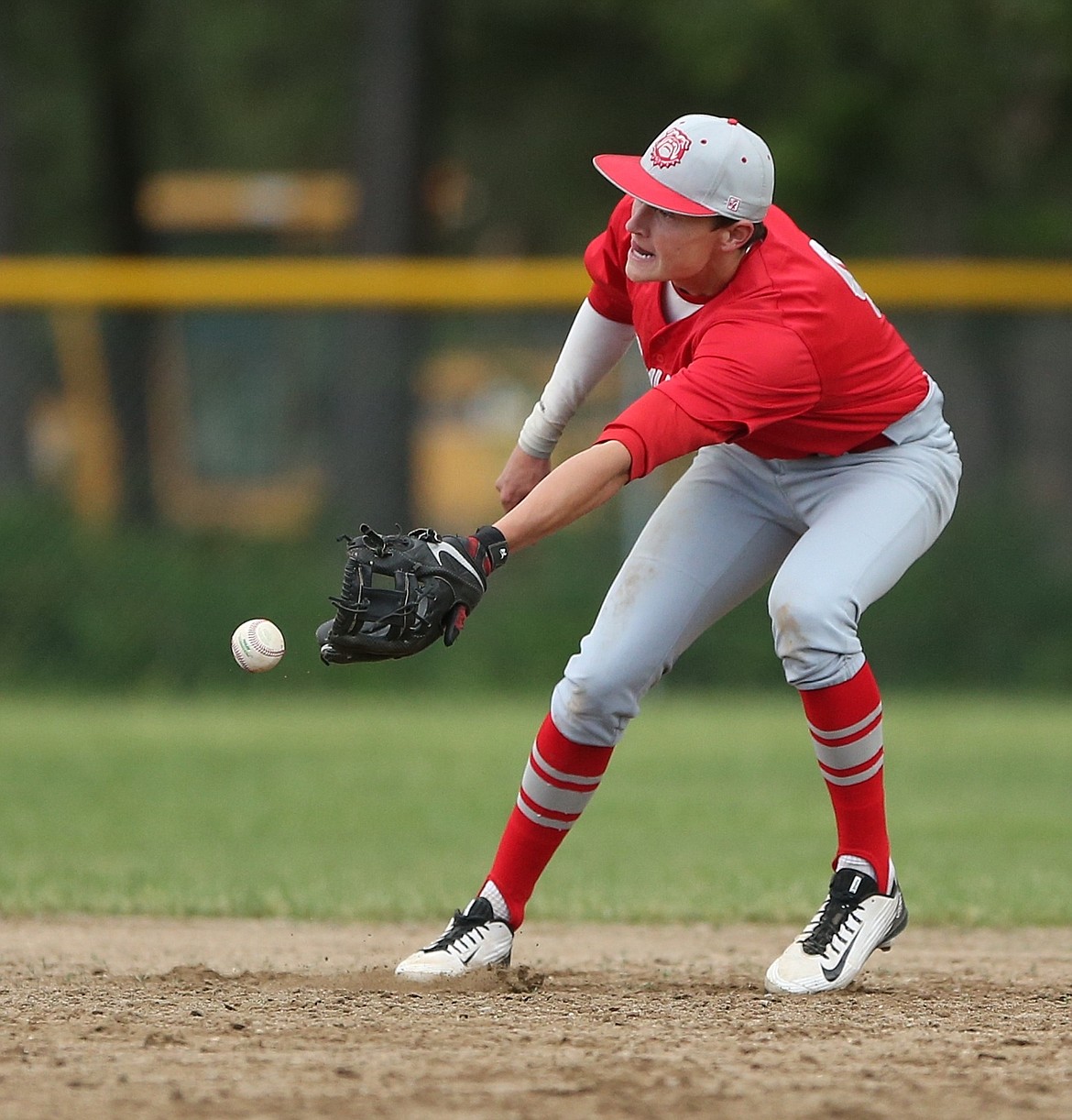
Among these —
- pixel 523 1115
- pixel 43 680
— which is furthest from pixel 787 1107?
pixel 43 680

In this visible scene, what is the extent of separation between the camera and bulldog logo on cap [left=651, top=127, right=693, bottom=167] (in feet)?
14.6

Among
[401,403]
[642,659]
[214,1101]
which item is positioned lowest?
[214,1101]

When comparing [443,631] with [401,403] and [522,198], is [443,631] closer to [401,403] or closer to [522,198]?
[401,403]

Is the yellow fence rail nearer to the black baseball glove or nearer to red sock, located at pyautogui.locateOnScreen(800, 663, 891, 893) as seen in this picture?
red sock, located at pyautogui.locateOnScreen(800, 663, 891, 893)

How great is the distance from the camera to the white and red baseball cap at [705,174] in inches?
174

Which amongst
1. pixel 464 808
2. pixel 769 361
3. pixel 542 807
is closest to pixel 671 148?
pixel 769 361

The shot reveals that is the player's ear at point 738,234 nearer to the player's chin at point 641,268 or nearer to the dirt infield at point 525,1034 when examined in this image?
the player's chin at point 641,268

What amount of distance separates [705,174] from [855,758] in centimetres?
146

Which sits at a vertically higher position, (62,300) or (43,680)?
(62,300)

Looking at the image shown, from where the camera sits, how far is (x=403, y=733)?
10.9 metres

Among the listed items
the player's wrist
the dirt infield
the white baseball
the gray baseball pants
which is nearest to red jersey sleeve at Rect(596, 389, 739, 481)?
the player's wrist

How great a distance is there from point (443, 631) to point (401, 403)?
8.78 meters

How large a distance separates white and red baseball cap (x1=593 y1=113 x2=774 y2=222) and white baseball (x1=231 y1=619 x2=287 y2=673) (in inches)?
51.7

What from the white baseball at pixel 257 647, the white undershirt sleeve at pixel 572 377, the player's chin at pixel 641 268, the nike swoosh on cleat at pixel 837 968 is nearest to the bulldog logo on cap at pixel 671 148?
the player's chin at pixel 641 268
